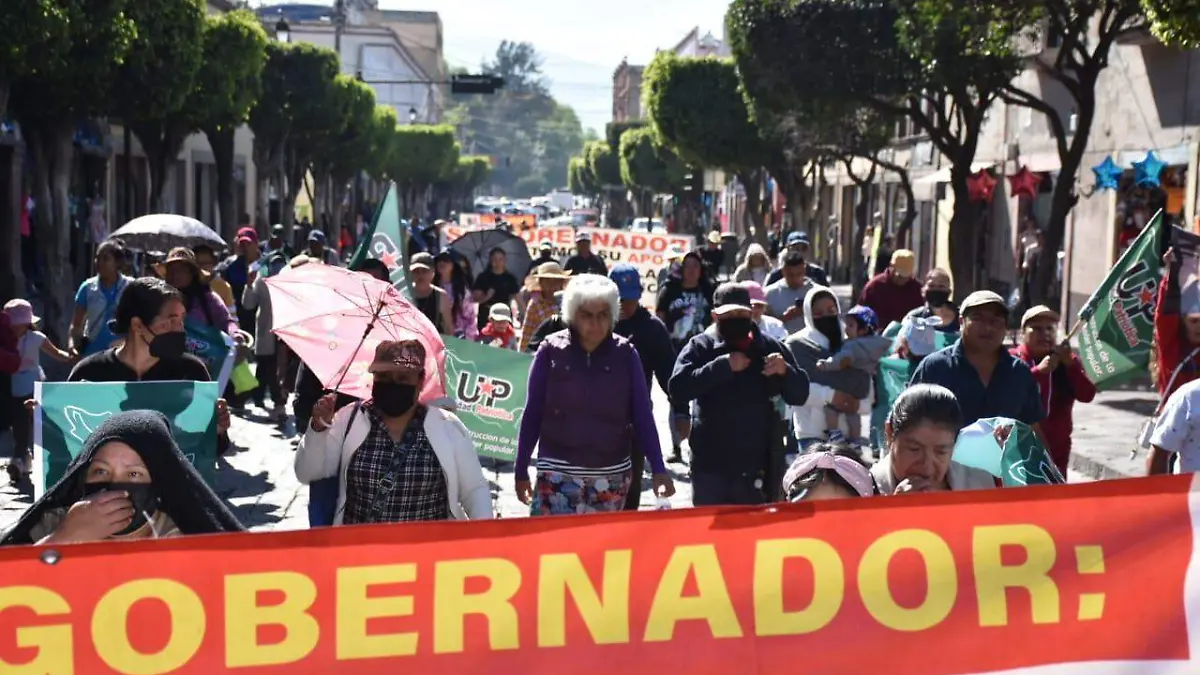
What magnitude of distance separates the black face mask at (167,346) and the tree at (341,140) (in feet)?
118

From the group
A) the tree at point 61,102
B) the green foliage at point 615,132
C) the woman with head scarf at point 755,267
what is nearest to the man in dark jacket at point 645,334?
the woman with head scarf at point 755,267

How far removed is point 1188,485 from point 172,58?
21.1 meters

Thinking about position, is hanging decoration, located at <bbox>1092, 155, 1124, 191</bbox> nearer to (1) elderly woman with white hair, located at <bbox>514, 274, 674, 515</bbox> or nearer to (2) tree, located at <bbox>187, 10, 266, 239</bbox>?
(2) tree, located at <bbox>187, 10, 266, 239</bbox>

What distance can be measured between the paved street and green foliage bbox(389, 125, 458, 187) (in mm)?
66386

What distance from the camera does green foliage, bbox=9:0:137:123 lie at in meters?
18.6

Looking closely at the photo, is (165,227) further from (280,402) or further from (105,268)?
(105,268)

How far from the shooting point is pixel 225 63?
95.2 ft

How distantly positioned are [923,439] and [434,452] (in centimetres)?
159

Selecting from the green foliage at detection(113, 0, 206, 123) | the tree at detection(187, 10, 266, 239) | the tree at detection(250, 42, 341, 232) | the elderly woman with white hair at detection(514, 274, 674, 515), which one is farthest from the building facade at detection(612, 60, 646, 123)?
the elderly woman with white hair at detection(514, 274, 674, 515)

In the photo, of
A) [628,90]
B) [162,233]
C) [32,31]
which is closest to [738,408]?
[162,233]

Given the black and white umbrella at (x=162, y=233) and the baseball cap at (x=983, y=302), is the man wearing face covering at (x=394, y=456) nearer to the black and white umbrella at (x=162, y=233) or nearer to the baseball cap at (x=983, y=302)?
the baseball cap at (x=983, y=302)

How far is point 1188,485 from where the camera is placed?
13.6 ft

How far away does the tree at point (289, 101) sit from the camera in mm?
40719

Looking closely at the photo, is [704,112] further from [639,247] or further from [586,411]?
[586,411]
